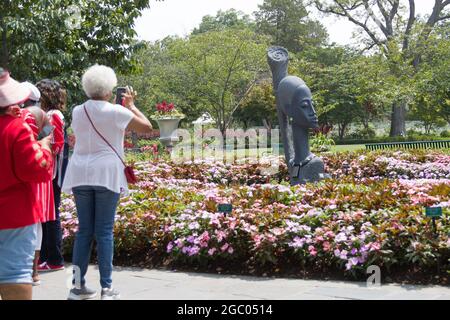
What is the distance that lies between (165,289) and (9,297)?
1735 millimetres

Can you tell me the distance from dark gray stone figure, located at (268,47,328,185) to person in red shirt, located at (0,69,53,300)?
5709 mm

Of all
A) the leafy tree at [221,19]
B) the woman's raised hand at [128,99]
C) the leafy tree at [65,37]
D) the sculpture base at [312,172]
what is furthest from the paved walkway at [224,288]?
the leafy tree at [221,19]

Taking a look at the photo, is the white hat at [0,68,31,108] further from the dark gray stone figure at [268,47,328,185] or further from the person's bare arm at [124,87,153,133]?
the dark gray stone figure at [268,47,328,185]

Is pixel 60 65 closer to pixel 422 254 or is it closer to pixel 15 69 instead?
pixel 15 69

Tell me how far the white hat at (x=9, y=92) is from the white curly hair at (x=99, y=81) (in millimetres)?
956

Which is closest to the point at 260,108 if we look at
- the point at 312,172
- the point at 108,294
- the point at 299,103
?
the point at 312,172

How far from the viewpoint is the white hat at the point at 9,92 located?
3041mm

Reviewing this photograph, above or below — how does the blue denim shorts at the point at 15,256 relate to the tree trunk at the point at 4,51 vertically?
below

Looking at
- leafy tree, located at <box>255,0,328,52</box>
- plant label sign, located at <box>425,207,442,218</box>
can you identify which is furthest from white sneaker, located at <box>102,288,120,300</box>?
leafy tree, located at <box>255,0,328,52</box>

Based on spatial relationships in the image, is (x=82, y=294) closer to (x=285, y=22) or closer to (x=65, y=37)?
(x=65, y=37)

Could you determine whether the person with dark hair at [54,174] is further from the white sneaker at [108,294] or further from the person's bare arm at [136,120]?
the white sneaker at [108,294]

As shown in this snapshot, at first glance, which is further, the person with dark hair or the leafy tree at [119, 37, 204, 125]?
the leafy tree at [119, 37, 204, 125]

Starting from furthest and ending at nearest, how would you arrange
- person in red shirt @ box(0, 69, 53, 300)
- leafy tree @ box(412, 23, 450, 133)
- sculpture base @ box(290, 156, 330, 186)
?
leafy tree @ box(412, 23, 450, 133) < sculpture base @ box(290, 156, 330, 186) < person in red shirt @ box(0, 69, 53, 300)

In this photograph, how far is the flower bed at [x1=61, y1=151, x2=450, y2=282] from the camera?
4.76 meters
